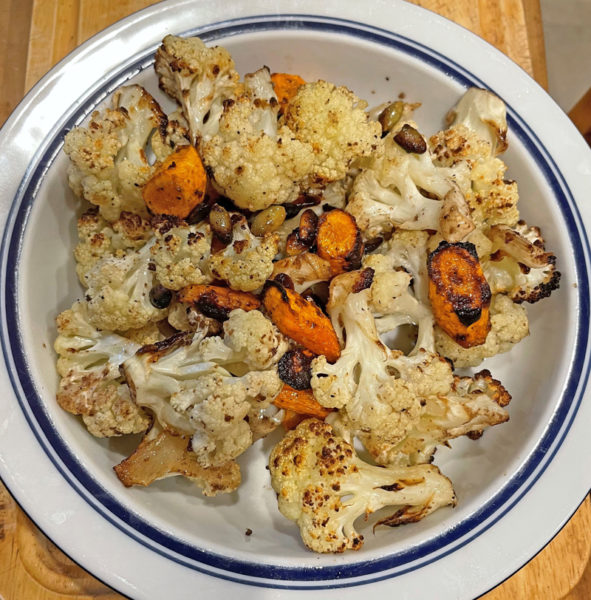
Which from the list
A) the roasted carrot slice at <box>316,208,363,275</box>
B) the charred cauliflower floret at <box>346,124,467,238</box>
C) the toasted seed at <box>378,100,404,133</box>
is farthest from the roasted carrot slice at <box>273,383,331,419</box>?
the toasted seed at <box>378,100,404,133</box>

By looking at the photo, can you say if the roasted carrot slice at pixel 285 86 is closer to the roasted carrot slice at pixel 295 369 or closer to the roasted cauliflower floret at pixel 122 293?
the roasted cauliflower floret at pixel 122 293

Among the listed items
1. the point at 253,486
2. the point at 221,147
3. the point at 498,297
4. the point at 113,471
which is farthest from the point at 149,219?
the point at 498,297

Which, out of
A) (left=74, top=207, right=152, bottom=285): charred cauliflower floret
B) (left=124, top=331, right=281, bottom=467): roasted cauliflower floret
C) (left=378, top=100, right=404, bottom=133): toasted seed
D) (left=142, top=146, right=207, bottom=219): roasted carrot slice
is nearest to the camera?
(left=124, top=331, right=281, bottom=467): roasted cauliflower floret

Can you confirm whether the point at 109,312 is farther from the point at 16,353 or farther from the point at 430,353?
the point at 430,353

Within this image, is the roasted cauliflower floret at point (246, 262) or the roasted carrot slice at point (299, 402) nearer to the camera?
the roasted cauliflower floret at point (246, 262)

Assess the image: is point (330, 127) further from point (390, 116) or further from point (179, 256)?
point (179, 256)

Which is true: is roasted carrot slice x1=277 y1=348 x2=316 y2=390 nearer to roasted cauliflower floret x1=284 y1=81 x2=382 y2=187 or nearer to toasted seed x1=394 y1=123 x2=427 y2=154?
roasted cauliflower floret x1=284 y1=81 x2=382 y2=187

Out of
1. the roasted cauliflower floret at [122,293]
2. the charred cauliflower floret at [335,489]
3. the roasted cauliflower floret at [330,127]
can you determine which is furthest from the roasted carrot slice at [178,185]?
the charred cauliflower floret at [335,489]

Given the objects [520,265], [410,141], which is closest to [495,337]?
[520,265]

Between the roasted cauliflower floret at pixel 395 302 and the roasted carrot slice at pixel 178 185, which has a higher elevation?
the roasted cauliflower floret at pixel 395 302
